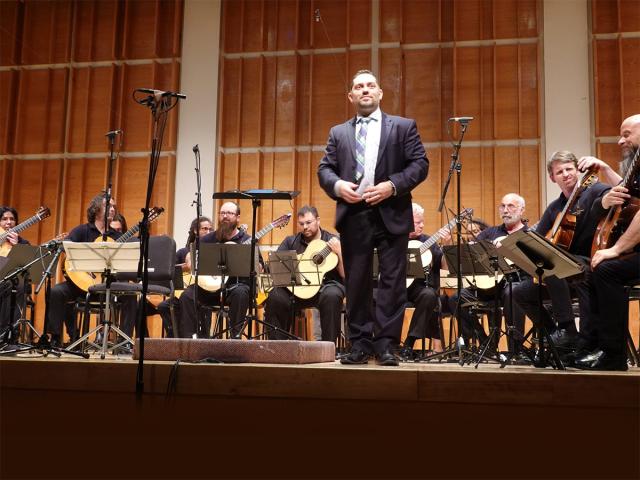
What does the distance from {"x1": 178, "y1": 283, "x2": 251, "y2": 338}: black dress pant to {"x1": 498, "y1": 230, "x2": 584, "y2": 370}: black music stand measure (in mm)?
2599

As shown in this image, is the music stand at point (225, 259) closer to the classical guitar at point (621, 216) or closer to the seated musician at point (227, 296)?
the seated musician at point (227, 296)

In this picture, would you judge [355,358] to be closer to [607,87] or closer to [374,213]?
[374,213]

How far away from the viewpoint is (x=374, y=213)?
3.66 m

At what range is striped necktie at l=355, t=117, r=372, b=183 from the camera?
373 centimetres

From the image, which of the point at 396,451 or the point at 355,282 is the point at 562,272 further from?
the point at 396,451

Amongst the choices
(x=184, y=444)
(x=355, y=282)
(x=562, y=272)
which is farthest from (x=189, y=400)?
(x=562, y=272)

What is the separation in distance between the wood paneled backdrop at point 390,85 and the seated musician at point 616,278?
4.16 m

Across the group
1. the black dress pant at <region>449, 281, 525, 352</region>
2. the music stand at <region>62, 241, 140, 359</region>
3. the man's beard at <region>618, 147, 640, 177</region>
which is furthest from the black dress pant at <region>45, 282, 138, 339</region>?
the man's beard at <region>618, 147, 640, 177</region>

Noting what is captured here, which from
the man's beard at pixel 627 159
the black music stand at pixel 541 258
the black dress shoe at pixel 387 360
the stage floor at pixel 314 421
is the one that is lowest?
the stage floor at pixel 314 421

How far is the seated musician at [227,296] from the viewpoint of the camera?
220 inches

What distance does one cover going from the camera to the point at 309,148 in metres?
8.23

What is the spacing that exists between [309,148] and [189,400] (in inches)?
215

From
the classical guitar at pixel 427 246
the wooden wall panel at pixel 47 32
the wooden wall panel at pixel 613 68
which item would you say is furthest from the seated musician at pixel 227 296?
the wooden wall panel at pixel 47 32

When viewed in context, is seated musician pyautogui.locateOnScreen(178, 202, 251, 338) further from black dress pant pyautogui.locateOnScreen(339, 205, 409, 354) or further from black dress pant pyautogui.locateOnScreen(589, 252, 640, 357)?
black dress pant pyautogui.locateOnScreen(589, 252, 640, 357)
